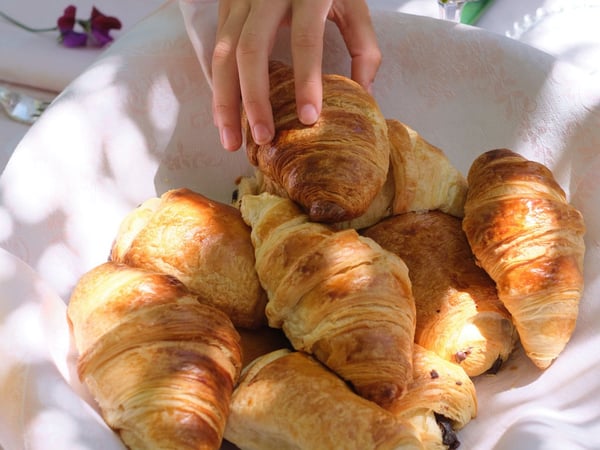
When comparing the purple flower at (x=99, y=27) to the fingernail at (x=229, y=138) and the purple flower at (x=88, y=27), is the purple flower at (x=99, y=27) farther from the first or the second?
the fingernail at (x=229, y=138)

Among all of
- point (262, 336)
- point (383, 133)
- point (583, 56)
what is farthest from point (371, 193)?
point (583, 56)

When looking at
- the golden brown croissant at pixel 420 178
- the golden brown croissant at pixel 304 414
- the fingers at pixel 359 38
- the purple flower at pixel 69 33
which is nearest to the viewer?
the golden brown croissant at pixel 304 414

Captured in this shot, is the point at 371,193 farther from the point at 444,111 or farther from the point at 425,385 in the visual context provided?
the point at 444,111

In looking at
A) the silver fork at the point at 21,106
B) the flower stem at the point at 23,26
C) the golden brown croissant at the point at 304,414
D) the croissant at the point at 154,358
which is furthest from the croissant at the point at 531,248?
the flower stem at the point at 23,26

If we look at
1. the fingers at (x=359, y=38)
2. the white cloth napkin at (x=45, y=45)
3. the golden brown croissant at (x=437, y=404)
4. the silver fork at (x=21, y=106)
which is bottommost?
the golden brown croissant at (x=437, y=404)

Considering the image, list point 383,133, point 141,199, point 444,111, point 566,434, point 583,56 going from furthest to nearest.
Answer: point 583,56 → point 444,111 → point 141,199 → point 383,133 → point 566,434

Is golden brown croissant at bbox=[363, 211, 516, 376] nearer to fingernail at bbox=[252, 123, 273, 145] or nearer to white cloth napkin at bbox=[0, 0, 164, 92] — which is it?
fingernail at bbox=[252, 123, 273, 145]
